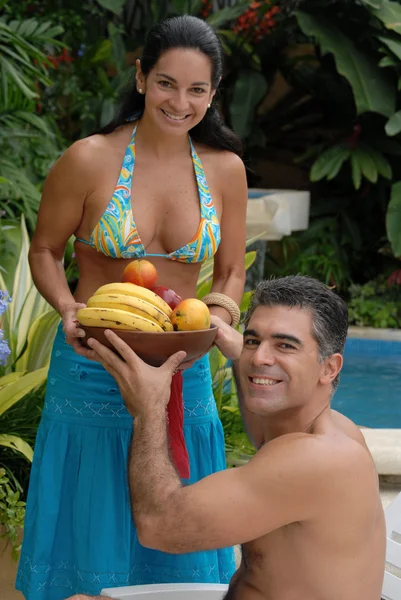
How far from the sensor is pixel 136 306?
6.66 feet

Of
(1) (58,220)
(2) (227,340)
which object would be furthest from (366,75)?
(2) (227,340)

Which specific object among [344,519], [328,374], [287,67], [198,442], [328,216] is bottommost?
[328,216]

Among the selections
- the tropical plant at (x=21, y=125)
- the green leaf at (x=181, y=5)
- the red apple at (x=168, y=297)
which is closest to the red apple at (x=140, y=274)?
the red apple at (x=168, y=297)

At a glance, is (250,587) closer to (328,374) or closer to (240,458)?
(328,374)

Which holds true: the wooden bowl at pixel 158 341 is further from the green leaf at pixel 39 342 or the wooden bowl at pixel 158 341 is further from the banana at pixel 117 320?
the green leaf at pixel 39 342

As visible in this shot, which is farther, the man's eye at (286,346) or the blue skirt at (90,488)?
the blue skirt at (90,488)

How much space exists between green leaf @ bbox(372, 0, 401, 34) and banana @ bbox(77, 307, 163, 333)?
7075 mm

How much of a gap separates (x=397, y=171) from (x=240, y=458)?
6.11 meters

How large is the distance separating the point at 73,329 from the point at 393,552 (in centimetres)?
115

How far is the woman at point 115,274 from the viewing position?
2.51 metres

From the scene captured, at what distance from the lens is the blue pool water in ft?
22.8

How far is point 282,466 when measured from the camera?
183 centimetres

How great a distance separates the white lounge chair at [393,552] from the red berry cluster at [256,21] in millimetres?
7396

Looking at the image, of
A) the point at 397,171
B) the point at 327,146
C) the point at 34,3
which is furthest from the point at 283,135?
the point at 34,3
